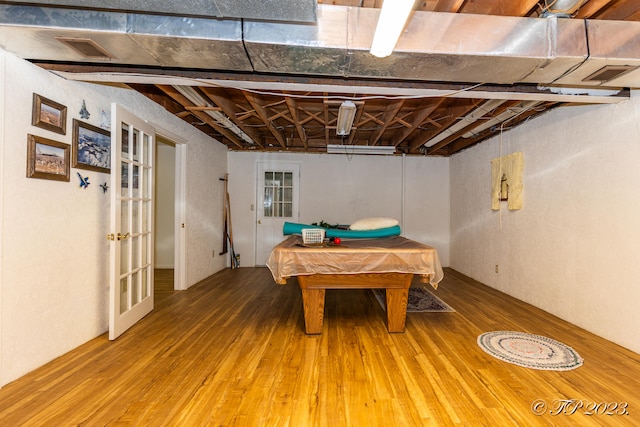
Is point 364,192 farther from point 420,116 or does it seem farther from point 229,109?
point 229,109

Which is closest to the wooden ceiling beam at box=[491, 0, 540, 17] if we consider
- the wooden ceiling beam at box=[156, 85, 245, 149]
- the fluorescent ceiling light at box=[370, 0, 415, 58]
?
the fluorescent ceiling light at box=[370, 0, 415, 58]

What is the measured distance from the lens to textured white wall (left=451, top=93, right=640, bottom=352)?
2457 millimetres

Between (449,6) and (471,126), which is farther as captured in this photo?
(471,126)

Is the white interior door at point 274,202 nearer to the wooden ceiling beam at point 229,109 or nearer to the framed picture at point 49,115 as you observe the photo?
the wooden ceiling beam at point 229,109

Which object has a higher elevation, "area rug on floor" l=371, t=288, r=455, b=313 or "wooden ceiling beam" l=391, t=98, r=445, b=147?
"wooden ceiling beam" l=391, t=98, r=445, b=147

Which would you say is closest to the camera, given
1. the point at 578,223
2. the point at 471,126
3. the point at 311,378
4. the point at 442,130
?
Result: the point at 311,378

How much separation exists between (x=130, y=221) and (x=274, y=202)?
3.19 m

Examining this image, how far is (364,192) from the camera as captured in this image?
5879 millimetres

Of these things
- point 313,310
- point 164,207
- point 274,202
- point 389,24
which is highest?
point 389,24

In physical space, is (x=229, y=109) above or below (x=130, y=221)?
above

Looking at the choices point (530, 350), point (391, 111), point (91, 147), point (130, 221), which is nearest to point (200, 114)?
point (91, 147)

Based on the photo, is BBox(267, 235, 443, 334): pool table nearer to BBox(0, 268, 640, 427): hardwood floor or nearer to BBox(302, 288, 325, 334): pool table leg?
BBox(302, 288, 325, 334): pool table leg

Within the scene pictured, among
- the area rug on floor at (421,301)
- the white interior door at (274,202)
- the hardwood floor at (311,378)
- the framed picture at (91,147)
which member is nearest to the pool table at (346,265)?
the hardwood floor at (311,378)

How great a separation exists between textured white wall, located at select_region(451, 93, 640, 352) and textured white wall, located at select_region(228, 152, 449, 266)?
4.90 ft
